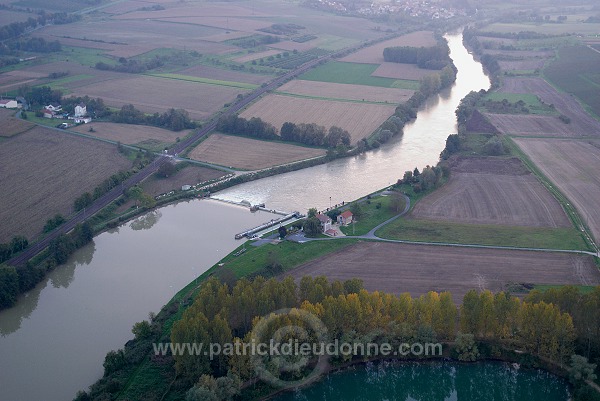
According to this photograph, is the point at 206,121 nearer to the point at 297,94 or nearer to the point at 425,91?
the point at 297,94

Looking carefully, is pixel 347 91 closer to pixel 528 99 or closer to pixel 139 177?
pixel 528 99

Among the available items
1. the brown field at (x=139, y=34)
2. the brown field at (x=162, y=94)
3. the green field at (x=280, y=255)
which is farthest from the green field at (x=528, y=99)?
the brown field at (x=139, y=34)

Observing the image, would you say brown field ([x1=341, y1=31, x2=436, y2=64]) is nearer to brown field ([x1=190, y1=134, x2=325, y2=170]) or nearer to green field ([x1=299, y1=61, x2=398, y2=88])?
Result: green field ([x1=299, y1=61, x2=398, y2=88])

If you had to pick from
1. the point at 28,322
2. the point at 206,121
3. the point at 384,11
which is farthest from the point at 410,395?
the point at 384,11

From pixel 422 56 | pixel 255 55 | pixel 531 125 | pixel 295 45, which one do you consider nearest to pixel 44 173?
pixel 531 125

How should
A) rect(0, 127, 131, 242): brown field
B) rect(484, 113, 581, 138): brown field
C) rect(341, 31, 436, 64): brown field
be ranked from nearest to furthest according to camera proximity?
1. rect(0, 127, 131, 242): brown field
2. rect(484, 113, 581, 138): brown field
3. rect(341, 31, 436, 64): brown field

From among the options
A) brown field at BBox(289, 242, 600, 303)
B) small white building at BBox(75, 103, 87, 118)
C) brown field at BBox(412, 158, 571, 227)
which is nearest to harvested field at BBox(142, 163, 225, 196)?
brown field at BBox(289, 242, 600, 303)

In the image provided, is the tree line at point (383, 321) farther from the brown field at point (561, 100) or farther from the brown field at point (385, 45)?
the brown field at point (385, 45)
